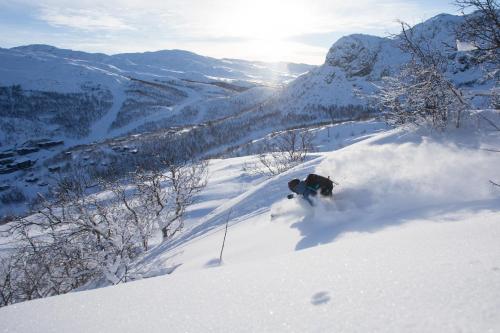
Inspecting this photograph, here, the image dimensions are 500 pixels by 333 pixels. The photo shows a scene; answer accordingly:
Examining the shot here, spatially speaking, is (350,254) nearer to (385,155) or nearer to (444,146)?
(385,155)

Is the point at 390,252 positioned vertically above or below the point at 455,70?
below

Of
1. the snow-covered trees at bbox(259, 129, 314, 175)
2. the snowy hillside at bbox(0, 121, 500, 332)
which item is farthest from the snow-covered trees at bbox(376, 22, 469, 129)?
the snow-covered trees at bbox(259, 129, 314, 175)

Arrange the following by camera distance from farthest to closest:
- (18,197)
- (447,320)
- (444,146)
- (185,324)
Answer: (18,197), (444,146), (185,324), (447,320)

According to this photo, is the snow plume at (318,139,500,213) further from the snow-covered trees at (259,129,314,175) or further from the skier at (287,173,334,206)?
the snow-covered trees at (259,129,314,175)

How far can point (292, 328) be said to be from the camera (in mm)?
2289

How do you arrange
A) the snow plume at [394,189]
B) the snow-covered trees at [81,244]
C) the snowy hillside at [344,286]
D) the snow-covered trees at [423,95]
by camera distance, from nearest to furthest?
the snowy hillside at [344,286] < the snow plume at [394,189] < the snow-covered trees at [423,95] < the snow-covered trees at [81,244]

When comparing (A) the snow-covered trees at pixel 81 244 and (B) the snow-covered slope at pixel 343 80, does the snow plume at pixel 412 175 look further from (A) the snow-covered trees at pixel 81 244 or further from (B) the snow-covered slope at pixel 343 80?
(B) the snow-covered slope at pixel 343 80

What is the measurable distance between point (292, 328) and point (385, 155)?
8.71m

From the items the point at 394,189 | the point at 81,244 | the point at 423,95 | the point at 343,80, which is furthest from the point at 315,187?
the point at 343,80

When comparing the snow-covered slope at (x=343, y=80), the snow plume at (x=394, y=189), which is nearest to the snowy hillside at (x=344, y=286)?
the snow plume at (x=394, y=189)

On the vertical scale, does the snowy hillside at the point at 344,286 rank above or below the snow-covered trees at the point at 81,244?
above

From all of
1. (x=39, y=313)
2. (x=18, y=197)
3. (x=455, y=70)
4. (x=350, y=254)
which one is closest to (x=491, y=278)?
(x=350, y=254)

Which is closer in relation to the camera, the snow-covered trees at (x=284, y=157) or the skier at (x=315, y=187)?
the skier at (x=315, y=187)

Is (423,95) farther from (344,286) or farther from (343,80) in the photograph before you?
(343,80)
